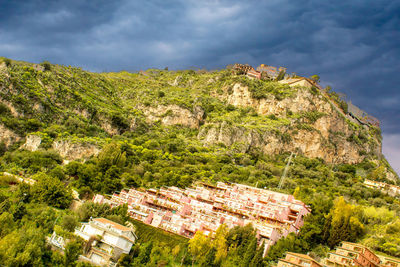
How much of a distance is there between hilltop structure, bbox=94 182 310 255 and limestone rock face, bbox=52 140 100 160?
16675 mm

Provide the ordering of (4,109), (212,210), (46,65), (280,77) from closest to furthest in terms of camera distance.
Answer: (212,210) < (4,109) < (46,65) < (280,77)

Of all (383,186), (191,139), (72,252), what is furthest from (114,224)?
(383,186)

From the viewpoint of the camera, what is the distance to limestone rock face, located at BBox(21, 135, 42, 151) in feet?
207

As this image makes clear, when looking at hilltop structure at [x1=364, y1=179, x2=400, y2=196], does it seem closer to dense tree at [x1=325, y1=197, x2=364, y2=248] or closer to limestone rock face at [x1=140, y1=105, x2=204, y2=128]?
dense tree at [x1=325, y1=197, x2=364, y2=248]

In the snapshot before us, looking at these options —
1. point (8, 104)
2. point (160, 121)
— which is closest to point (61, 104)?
point (8, 104)

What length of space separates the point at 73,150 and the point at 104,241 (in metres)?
32.1

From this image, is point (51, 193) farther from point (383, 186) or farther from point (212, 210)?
point (383, 186)

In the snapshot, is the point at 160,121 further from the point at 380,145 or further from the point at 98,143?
the point at 380,145

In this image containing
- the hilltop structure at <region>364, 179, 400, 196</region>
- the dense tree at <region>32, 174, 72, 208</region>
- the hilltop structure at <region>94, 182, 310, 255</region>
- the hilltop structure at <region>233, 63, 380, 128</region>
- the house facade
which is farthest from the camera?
the hilltop structure at <region>233, 63, 380, 128</region>

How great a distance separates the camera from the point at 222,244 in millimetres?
38031

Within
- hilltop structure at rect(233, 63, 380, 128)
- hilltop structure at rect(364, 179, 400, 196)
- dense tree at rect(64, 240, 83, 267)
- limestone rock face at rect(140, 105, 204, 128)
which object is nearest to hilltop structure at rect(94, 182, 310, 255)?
dense tree at rect(64, 240, 83, 267)

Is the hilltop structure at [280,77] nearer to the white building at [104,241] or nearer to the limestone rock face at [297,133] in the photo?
the limestone rock face at [297,133]

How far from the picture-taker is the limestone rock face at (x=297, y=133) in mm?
86812

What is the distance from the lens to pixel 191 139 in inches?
3484
